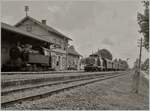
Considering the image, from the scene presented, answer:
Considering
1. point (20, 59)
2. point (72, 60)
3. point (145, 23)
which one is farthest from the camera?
point (72, 60)

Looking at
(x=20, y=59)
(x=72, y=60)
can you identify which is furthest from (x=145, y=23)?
(x=72, y=60)

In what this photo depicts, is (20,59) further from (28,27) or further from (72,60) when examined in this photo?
(72,60)

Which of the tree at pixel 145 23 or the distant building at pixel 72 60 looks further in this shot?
the distant building at pixel 72 60

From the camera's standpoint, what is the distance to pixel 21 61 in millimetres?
25547

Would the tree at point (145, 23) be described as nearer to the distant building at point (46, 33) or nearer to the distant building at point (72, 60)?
the distant building at point (46, 33)

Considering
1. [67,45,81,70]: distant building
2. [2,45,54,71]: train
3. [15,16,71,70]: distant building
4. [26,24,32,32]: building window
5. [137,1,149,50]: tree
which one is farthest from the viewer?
[67,45,81,70]: distant building

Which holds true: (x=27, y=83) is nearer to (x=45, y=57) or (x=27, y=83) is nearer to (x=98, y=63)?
(x=45, y=57)

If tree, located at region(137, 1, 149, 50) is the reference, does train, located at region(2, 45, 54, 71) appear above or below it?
below

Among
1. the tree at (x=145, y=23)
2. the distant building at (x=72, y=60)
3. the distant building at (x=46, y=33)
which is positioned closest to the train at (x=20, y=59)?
the tree at (x=145, y=23)

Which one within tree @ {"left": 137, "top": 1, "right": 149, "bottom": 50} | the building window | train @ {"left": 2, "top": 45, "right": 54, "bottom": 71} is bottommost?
train @ {"left": 2, "top": 45, "right": 54, "bottom": 71}

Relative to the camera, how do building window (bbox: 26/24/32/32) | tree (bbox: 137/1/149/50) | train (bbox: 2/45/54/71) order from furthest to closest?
building window (bbox: 26/24/32/32) < train (bbox: 2/45/54/71) < tree (bbox: 137/1/149/50)

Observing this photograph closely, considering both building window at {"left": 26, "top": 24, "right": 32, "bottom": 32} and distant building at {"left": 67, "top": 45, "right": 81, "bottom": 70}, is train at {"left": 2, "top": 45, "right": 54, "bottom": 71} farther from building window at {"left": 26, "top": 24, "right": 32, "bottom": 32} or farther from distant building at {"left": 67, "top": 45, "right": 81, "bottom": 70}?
distant building at {"left": 67, "top": 45, "right": 81, "bottom": 70}

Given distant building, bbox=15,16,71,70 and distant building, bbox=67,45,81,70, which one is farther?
distant building, bbox=67,45,81,70

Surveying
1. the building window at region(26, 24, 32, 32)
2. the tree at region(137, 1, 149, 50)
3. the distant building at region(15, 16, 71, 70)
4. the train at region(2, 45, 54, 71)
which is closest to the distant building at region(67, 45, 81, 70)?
the distant building at region(15, 16, 71, 70)
